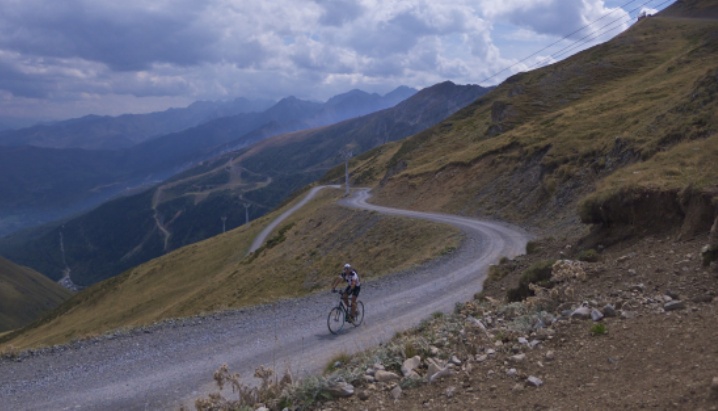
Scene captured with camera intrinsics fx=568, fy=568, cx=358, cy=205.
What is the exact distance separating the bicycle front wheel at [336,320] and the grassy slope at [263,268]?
8984 millimetres

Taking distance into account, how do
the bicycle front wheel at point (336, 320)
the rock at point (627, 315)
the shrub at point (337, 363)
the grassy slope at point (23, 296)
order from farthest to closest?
the grassy slope at point (23, 296)
the bicycle front wheel at point (336, 320)
the shrub at point (337, 363)
the rock at point (627, 315)

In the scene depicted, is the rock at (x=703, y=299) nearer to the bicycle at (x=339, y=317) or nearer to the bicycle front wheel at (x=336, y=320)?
the bicycle at (x=339, y=317)

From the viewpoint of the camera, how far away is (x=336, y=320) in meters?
16.2

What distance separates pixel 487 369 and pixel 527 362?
0.54 metres

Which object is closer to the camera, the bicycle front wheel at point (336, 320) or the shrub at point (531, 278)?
the shrub at point (531, 278)

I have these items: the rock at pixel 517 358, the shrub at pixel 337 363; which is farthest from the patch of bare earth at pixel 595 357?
the shrub at pixel 337 363

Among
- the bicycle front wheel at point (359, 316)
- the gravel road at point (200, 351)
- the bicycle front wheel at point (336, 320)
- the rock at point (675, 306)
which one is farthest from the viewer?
the bicycle front wheel at point (359, 316)

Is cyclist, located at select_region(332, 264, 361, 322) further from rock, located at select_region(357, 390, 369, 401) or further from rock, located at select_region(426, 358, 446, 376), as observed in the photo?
rock, located at select_region(357, 390, 369, 401)

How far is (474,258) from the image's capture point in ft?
86.2

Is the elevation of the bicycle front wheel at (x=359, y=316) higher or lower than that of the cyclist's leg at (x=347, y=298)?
lower

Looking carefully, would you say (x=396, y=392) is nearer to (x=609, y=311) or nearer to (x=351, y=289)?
(x=609, y=311)

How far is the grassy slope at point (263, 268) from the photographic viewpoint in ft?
114

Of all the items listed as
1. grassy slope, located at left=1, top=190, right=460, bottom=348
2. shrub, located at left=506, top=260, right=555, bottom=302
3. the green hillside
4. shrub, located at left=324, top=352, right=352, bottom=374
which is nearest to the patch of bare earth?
shrub, located at left=506, top=260, right=555, bottom=302

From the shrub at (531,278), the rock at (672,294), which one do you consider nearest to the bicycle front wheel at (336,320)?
the shrub at (531,278)
